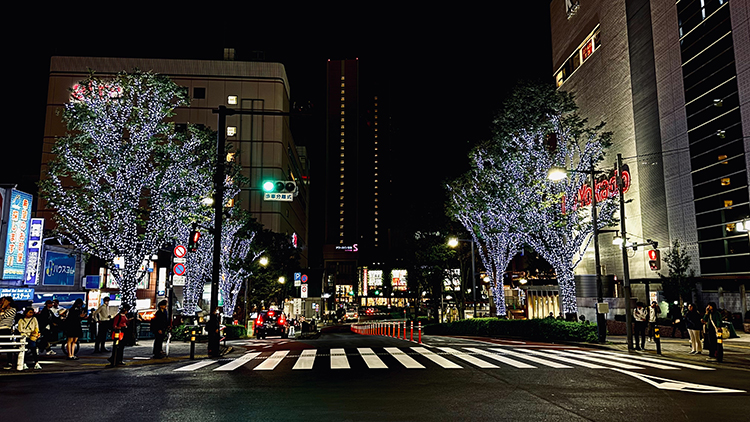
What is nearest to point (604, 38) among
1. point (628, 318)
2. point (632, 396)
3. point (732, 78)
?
point (732, 78)

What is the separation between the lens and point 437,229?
44.6 metres

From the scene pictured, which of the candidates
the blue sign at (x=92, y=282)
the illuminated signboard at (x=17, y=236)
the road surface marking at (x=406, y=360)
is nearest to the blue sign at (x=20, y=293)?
the illuminated signboard at (x=17, y=236)

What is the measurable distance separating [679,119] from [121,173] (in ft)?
115

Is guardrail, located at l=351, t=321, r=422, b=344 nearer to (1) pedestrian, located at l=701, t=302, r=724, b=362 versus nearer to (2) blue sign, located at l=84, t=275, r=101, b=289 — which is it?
(1) pedestrian, located at l=701, t=302, r=724, b=362

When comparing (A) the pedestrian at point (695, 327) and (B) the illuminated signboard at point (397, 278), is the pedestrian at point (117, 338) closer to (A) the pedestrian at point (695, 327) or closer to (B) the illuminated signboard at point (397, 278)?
(A) the pedestrian at point (695, 327)

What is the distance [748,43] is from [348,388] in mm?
33144

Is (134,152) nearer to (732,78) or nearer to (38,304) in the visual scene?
(38,304)

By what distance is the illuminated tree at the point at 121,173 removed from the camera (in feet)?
70.6

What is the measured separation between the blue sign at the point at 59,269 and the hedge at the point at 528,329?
24.7 meters

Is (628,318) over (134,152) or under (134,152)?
under

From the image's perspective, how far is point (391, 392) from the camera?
888cm

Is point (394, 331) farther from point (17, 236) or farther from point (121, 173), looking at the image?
point (17, 236)

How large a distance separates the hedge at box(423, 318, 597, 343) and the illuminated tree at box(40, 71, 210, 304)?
58.1 ft

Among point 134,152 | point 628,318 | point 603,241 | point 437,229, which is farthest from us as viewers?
point 437,229
